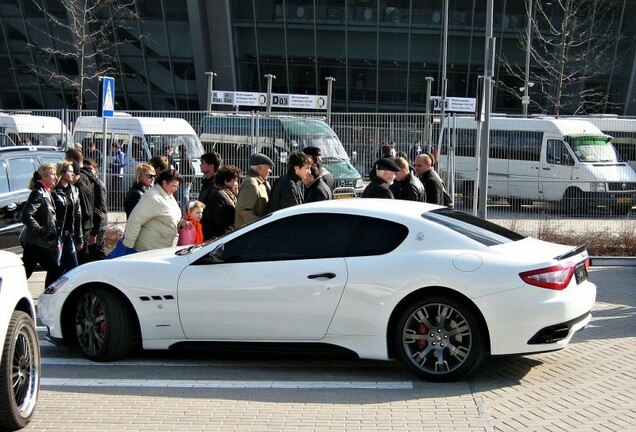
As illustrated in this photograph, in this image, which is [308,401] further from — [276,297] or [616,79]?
[616,79]

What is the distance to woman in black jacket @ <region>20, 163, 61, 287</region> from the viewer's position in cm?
1063

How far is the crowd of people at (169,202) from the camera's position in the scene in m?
10.1

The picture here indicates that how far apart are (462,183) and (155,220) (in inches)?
405

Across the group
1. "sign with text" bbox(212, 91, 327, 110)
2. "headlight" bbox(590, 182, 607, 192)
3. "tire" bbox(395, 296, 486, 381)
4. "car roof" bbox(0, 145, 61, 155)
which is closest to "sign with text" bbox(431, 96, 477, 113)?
"sign with text" bbox(212, 91, 327, 110)

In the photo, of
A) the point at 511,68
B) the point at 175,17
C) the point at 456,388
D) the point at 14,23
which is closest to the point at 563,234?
the point at 456,388

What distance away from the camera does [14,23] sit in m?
45.9

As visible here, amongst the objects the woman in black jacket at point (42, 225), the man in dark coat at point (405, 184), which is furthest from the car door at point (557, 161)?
the woman in black jacket at point (42, 225)

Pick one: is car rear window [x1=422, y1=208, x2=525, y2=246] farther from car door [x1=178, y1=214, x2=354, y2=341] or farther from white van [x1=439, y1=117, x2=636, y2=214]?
white van [x1=439, y1=117, x2=636, y2=214]

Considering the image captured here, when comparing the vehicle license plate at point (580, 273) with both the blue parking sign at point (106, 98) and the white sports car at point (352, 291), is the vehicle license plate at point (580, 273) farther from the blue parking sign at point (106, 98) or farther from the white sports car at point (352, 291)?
the blue parking sign at point (106, 98)

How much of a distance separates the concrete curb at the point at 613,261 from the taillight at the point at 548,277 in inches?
305

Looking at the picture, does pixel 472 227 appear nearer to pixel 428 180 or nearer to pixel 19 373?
pixel 19 373

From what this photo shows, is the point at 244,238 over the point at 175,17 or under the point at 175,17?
under

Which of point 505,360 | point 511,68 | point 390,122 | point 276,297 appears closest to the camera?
point 276,297

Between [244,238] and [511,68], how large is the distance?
38.6 meters
